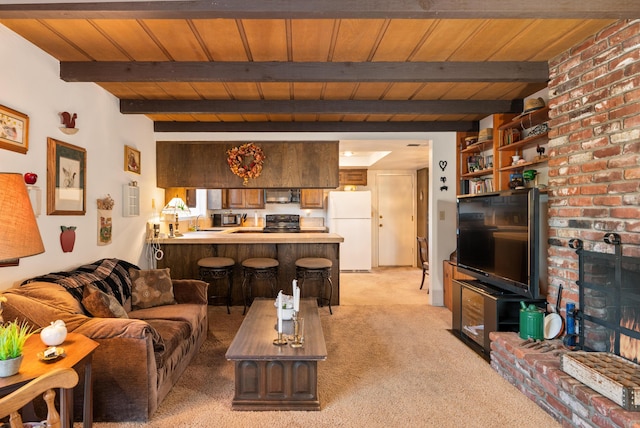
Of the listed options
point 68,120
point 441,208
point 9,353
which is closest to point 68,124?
point 68,120

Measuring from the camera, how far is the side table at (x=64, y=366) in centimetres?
145

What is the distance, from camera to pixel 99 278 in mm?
2811

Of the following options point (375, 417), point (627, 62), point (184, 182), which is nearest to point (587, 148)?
point (627, 62)

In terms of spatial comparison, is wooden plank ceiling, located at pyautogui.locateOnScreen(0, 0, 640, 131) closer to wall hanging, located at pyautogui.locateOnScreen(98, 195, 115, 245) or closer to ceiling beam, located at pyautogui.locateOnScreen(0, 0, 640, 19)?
ceiling beam, located at pyautogui.locateOnScreen(0, 0, 640, 19)

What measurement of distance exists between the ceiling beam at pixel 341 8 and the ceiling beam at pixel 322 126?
2777mm

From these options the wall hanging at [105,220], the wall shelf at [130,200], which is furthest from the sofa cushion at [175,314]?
the wall shelf at [130,200]

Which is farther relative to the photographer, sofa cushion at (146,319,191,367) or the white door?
the white door

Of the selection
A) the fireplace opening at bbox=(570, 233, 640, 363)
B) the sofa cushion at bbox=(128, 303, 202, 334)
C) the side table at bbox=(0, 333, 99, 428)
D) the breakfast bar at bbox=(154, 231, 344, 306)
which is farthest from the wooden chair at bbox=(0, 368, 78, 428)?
the breakfast bar at bbox=(154, 231, 344, 306)

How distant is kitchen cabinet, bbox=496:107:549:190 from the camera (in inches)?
126

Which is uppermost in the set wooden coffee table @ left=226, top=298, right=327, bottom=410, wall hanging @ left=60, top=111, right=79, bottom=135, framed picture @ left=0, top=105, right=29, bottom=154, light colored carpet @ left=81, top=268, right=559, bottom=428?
wall hanging @ left=60, top=111, right=79, bottom=135

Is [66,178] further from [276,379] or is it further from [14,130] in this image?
[276,379]

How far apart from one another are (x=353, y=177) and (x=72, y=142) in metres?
5.60

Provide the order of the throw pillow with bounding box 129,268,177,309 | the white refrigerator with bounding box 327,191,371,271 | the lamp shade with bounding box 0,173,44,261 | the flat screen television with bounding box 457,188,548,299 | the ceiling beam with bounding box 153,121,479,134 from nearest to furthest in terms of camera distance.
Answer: the lamp shade with bounding box 0,173,44,261 → the flat screen television with bounding box 457,188,548,299 → the throw pillow with bounding box 129,268,177,309 → the ceiling beam with bounding box 153,121,479,134 → the white refrigerator with bounding box 327,191,371,271

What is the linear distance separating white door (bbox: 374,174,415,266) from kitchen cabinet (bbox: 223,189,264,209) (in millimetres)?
2588
